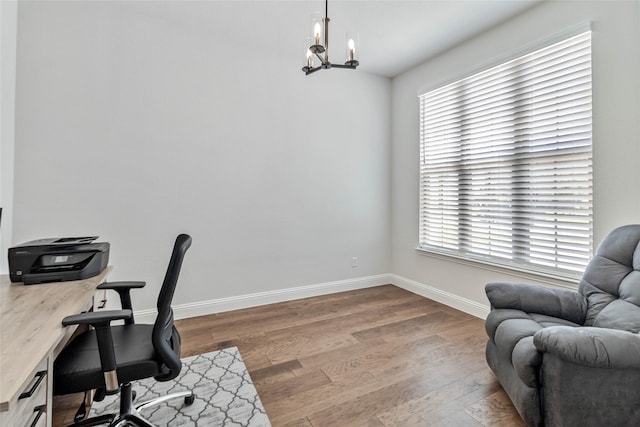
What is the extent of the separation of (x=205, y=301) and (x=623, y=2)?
14.0 ft

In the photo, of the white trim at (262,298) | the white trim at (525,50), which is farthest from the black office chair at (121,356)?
the white trim at (525,50)

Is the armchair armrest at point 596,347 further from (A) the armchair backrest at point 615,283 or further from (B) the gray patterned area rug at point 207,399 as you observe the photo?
(B) the gray patterned area rug at point 207,399

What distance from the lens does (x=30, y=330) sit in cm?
112

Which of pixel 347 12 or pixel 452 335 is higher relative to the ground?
pixel 347 12

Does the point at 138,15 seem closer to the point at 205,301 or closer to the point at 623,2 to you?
the point at 205,301

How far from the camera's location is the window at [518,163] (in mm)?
2375

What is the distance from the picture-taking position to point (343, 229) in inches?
156

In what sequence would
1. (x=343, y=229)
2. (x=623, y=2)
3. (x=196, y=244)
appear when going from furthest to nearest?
(x=343, y=229), (x=196, y=244), (x=623, y=2)

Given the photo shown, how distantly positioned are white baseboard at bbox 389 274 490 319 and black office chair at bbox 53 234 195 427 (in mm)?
2852

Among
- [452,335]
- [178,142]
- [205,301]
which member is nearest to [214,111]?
[178,142]

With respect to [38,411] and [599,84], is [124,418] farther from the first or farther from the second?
[599,84]

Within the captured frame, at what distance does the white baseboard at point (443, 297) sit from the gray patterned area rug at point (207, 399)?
2354 mm

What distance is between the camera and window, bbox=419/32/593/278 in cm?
238

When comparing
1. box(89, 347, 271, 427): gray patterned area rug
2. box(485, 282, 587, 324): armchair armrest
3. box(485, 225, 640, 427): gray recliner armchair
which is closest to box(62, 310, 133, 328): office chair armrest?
box(89, 347, 271, 427): gray patterned area rug
